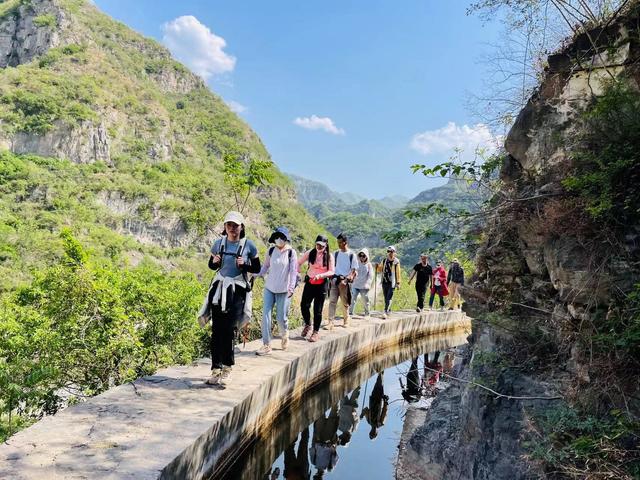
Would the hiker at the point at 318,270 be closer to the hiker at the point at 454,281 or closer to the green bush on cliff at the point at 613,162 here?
the green bush on cliff at the point at 613,162

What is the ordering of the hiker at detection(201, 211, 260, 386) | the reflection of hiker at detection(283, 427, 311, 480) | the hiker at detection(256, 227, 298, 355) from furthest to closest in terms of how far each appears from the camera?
the hiker at detection(256, 227, 298, 355) < the reflection of hiker at detection(283, 427, 311, 480) < the hiker at detection(201, 211, 260, 386)

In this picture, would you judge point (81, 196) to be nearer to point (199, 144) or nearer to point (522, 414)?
point (199, 144)

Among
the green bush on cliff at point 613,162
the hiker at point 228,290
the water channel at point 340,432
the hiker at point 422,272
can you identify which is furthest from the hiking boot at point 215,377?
the hiker at point 422,272

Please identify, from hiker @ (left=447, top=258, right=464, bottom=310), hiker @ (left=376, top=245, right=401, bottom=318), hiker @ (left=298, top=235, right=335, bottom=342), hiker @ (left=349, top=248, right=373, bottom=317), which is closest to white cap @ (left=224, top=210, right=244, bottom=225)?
hiker @ (left=298, top=235, right=335, bottom=342)

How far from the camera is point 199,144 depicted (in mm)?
109625

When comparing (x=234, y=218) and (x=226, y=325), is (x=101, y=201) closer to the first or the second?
(x=234, y=218)

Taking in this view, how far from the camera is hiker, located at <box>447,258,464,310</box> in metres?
12.4

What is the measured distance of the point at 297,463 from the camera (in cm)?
509

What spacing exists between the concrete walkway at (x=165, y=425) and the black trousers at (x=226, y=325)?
0.30m

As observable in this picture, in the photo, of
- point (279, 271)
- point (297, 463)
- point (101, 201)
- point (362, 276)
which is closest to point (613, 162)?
point (279, 271)

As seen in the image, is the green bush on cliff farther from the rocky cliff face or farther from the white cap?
the white cap

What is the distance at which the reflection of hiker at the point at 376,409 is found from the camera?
679 centimetres

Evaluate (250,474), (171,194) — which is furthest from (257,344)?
(171,194)

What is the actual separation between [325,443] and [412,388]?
8.63 feet
